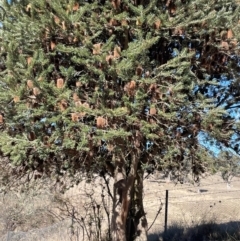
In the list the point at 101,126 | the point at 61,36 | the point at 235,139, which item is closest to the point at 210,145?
the point at 235,139

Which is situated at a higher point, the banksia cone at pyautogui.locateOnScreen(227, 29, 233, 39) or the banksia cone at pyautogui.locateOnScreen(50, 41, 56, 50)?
the banksia cone at pyautogui.locateOnScreen(227, 29, 233, 39)

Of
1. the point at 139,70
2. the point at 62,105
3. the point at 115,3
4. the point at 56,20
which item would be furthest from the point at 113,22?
the point at 62,105

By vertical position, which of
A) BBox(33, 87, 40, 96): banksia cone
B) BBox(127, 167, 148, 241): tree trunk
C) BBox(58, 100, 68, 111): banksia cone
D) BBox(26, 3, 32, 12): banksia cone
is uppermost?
BBox(26, 3, 32, 12): banksia cone

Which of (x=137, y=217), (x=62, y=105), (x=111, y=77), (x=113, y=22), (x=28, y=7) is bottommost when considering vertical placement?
(x=137, y=217)

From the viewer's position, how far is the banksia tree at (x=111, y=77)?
5883mm

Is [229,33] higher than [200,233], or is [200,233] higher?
[229,33]

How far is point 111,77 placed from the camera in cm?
625

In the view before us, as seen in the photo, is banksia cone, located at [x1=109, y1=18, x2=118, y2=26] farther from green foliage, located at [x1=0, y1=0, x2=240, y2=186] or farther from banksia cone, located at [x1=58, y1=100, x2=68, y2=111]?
banksia cone, located at [x1=58, y1=100, x2=68, y2=111]

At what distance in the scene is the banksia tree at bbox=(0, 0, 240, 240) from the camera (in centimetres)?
588

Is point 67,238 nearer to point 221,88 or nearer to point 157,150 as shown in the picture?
point 157,150

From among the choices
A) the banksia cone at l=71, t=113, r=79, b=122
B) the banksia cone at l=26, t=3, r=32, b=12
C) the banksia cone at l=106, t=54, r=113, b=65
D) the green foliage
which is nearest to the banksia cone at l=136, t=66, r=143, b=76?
the green foliage

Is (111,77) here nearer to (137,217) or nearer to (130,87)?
(130,87)

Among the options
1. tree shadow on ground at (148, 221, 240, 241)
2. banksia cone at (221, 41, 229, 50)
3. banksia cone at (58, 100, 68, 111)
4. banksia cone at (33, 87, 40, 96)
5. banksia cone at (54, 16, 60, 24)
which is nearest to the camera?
banksia cone at (33, 87, 40, 96)

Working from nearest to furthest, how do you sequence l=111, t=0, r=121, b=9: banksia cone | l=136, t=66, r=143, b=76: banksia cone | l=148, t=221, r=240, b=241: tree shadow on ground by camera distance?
l=136, t=66, r=143, b=76: banksia cone → l=111, t=0, r=121, b=9: banksia cone → l=148, t=221, r=240, b=241: tree shadow on ground
